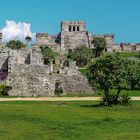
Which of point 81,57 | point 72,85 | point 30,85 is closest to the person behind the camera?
point 30,85

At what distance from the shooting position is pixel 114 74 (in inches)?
1702

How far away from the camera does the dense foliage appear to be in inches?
1692

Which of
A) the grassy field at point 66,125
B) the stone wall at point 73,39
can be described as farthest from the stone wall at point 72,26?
the grassy field at point 66,125

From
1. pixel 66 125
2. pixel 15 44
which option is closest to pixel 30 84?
pixel 66 125

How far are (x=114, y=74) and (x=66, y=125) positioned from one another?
1622 cm

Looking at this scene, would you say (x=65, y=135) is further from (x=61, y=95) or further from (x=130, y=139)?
(x=61, y=95)

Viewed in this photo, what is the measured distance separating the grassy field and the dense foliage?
685cm

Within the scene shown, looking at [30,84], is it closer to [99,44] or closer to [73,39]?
[99,44]

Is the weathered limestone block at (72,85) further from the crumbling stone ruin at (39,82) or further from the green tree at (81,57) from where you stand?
the green tree at (81,57)

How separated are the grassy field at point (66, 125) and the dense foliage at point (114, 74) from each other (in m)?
6.85

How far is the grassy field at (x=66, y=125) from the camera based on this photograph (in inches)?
944

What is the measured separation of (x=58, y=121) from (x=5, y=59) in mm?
43574

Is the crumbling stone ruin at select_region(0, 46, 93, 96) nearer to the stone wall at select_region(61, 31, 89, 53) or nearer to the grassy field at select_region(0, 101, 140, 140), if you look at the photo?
the grassy field at select_region(0, 101, 140, 140)

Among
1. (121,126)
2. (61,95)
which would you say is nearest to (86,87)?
(61,95)
